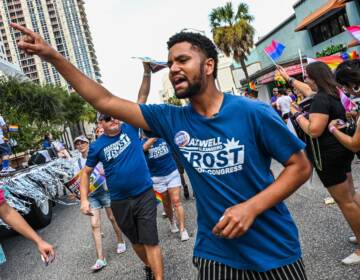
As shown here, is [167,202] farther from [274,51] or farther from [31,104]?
[31,104]

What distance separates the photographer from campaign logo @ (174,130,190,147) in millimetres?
2137

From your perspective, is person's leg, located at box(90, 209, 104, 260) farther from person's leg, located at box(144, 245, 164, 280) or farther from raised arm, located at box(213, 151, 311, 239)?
raised arm, located at box(213, 151, 311, 239)

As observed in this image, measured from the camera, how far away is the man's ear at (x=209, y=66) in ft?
7.25

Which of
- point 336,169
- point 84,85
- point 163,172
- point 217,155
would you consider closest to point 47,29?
point 163,172

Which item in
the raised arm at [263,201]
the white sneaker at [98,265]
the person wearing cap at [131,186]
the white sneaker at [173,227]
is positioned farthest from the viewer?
the white sneaker at [173,227]

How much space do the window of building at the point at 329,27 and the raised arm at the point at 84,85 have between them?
22686 millimetres

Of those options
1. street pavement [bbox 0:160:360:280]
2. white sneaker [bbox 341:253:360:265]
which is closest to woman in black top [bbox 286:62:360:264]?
white sneaker [bbox 341:253:360:265]

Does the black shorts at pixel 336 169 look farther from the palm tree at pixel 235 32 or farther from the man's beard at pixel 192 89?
the palm tree at pixel 235 32

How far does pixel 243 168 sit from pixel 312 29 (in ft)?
87.3

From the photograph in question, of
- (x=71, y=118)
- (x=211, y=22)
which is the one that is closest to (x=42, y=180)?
(x=211, y=22)

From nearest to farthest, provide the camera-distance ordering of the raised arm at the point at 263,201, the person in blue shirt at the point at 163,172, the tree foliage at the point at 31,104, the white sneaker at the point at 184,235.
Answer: the raised arm at the point at 263,201 → the white sneaker at the point at 184,235 → the person in blue shirt at the point at 163,172 → the tree foliage at the point at 31,104

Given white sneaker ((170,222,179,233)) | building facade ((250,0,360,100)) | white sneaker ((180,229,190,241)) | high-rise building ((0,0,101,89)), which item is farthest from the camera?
high-rise building ((0,0,101,89))

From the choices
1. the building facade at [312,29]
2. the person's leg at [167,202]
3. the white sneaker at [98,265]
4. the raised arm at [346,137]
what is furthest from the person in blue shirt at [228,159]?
the building facade at [312,29]

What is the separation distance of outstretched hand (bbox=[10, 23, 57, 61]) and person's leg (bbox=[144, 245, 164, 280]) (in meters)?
2.38
